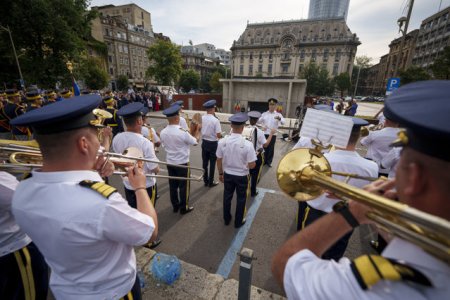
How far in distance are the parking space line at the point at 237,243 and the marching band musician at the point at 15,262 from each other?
2.17 metres

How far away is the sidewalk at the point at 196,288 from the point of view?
103 inches

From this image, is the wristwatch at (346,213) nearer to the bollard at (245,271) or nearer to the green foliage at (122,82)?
the bollard at (245,271)

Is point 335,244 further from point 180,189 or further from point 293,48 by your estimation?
point 293,48

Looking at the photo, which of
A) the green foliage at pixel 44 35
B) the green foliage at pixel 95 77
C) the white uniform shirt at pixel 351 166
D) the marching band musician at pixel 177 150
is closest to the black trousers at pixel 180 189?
the marching band musician at pixel 177 150

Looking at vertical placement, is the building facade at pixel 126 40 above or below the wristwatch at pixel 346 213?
above

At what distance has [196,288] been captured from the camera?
2.71 metres

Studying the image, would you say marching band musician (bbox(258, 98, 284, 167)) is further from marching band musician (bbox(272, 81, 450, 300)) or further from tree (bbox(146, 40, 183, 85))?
tree (bbox(146, 40, 183, 85))

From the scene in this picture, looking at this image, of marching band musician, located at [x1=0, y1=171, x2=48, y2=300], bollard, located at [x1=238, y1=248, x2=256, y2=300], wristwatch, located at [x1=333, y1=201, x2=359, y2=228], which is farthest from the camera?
bollard, located at [x1=238, y1=248, x2=256, y2=300]

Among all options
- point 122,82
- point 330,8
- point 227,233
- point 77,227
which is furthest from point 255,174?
point 330,8

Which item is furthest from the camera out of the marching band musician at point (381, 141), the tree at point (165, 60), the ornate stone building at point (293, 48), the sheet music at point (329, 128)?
the ornate stone building at point (293, 48)

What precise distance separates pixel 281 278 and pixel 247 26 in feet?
298

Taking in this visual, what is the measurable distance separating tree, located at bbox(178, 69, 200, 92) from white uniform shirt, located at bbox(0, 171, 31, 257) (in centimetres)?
5687

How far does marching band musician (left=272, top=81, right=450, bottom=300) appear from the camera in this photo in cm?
75

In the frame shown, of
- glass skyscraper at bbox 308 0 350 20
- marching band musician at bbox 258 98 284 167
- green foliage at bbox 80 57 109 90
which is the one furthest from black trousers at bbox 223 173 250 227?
glass skyscraper at bbox 308 0 350 20
